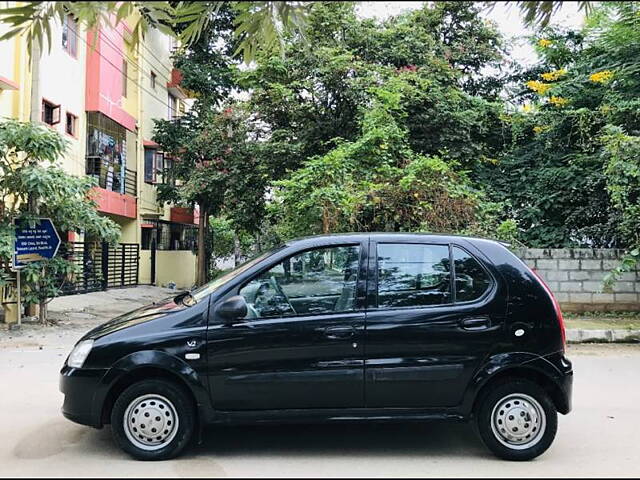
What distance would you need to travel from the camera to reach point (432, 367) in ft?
14.0

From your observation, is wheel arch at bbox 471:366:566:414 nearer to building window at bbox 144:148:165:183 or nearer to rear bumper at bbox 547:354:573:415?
rear bumper at bbox 547:354:573:415

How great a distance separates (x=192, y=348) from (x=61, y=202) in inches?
319

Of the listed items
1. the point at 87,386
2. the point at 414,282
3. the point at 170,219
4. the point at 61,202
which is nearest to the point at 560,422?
the point at 414,282

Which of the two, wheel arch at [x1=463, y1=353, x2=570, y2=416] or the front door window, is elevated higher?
the front door window

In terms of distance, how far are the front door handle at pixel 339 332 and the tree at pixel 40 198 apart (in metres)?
7.94

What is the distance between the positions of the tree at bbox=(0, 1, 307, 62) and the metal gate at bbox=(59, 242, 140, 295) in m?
9.64

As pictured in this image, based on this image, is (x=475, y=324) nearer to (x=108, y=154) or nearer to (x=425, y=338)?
(x=425, y=338)

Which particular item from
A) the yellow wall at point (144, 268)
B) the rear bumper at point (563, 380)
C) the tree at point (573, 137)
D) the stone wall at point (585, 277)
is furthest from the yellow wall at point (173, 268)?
the rear bumper at point (563, 380)

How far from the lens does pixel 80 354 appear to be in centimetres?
430

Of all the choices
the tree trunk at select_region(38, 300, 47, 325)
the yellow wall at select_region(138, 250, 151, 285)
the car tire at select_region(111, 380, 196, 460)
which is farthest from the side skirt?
the yellow wall at select_region(138, 250, 151, 285)

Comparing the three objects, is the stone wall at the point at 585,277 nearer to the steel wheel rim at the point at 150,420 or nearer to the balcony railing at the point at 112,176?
the steel wheel rim at the point at 150,420

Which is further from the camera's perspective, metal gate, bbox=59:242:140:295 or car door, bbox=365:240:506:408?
metal gate, bbox=59:242:140:295

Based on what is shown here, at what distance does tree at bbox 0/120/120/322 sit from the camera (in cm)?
1022

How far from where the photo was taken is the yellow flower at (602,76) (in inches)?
497
